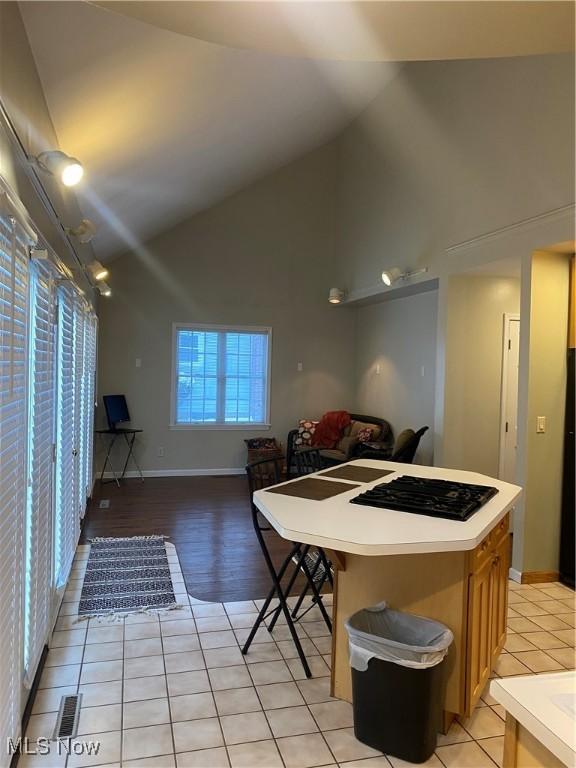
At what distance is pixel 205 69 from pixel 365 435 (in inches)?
179

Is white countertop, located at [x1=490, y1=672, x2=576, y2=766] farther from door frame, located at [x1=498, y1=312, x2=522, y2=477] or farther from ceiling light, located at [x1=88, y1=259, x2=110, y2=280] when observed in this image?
ceiling light, located at [x1=88, y1=259, x2=110, y2=280]

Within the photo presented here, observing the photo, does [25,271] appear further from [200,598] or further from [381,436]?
[381,436]

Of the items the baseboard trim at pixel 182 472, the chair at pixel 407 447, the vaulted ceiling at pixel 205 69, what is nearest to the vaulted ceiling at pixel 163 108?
the vaulted ceiling at pixel 205 69

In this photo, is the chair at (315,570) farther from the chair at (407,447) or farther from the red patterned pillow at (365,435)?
the red patterned pillow at (365,435)

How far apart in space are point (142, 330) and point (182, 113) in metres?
4.11

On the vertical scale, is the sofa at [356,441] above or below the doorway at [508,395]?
below

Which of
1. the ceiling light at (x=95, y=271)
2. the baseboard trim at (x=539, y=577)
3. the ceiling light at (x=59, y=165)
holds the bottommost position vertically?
the baseboard trim at (x=539, y=577)

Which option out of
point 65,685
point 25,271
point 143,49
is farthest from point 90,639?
point 143,49

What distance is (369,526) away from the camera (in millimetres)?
1983

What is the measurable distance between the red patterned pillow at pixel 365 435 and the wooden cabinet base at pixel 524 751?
222 inches

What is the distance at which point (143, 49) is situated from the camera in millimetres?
2441

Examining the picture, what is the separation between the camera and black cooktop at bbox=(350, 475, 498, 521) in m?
2.19

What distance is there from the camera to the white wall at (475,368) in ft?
15.9

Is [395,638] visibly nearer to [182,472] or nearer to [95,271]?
[95,271]
